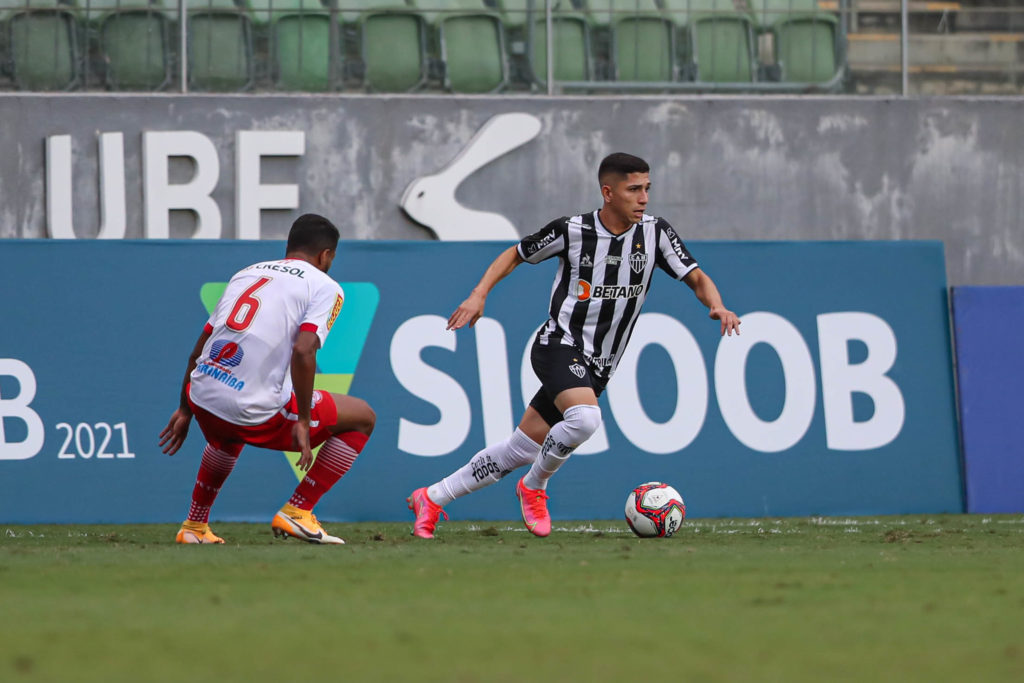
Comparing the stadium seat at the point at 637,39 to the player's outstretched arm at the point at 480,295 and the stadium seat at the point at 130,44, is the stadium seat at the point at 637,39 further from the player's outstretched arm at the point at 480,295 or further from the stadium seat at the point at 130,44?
the player's outstretched arm at the point at 480,295

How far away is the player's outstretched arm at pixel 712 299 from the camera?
704 centimetres

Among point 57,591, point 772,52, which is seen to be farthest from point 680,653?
point 772,52

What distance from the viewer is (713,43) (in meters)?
12.8

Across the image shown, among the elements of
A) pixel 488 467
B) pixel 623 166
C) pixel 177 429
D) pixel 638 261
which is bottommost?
pixel 488 467

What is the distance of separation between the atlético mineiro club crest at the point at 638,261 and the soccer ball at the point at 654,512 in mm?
1098

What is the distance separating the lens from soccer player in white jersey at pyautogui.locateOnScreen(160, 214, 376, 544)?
666 centimetres

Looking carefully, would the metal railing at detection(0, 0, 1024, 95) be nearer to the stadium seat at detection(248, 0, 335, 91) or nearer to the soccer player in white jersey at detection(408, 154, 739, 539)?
the stadium seat at detection(248, 0, 335, 91)

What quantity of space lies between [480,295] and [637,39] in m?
6.15

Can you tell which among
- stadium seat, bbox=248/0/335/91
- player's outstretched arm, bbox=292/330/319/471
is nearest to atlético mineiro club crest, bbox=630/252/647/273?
player's outstretched arm, bbox=292/330/319/471

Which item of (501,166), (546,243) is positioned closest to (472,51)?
(501,166)

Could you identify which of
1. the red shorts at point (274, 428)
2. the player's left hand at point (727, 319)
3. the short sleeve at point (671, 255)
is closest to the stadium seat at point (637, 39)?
the short sleeve at point (671, 255)

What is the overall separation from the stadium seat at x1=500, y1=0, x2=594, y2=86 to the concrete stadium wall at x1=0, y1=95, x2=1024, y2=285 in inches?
19.8

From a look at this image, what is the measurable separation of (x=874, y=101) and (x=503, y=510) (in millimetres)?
5305

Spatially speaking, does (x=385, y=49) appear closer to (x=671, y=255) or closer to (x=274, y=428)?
(x=671, y=255)
